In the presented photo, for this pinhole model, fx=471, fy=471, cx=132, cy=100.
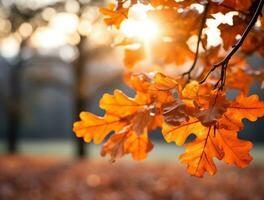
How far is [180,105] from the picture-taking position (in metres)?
1.07

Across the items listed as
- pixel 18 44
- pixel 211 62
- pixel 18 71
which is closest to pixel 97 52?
pixel 18 44

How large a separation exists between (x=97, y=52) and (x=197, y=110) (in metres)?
13.7

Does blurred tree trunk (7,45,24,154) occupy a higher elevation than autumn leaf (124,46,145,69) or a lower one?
lower

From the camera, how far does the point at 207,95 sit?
3.50ft

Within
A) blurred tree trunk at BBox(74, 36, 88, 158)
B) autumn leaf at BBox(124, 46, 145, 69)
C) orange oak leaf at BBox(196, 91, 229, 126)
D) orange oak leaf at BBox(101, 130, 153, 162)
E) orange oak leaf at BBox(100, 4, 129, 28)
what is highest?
orange oak leaf at BBox(100, 4, 129, 28)

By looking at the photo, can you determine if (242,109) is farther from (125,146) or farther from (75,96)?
(75,96)

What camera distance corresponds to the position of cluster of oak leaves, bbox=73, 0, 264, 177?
3.56 ft

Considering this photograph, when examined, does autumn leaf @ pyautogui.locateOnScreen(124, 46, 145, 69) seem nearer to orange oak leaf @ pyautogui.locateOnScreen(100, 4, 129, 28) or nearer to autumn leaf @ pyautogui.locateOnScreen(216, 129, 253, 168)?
orange oak leaf @ pyautogui.locateOnScreen(100, 4, 129, 28)

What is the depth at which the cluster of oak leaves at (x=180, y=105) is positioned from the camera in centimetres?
108

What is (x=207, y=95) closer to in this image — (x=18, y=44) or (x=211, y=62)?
(x=211, y=62)

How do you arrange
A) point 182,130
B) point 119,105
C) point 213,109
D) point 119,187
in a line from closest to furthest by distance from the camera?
point 213,109, point 182,130, point 119,105, point 119,187

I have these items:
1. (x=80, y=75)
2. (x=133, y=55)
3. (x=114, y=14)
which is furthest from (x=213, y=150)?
(x=80, y=75)

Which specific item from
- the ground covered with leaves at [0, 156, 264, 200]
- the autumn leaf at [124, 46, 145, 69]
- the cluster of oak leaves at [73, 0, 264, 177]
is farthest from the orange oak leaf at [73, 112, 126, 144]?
the ground covered with leaves at [0, 156, 264, 200]

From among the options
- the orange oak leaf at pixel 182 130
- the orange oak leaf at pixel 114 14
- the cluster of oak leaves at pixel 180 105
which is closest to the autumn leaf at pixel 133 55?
the cluster of oak leaves at pixel 180 105
